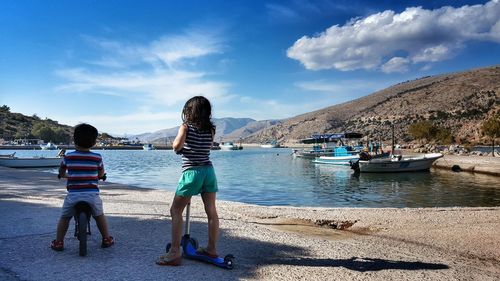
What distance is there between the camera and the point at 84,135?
18.3 feet

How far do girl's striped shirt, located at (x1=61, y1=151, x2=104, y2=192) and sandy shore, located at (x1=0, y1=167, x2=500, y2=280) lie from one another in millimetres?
927

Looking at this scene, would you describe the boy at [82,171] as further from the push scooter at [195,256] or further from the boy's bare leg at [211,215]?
the boy's bare leg at [211,215]

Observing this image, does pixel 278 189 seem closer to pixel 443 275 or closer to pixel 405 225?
pixel 405 225

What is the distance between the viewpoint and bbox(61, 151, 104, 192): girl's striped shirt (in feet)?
18.1

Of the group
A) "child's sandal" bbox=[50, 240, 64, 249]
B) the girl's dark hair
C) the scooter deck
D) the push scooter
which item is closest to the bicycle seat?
"child's sandal" bbox=[50, 240, 64, 249]

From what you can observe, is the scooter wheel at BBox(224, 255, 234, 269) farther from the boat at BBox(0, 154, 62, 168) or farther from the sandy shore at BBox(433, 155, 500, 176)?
the boat at BBox(0, 154, 62, 168)

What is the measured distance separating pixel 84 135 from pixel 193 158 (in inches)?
64.4

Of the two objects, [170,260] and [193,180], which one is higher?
[193,180]

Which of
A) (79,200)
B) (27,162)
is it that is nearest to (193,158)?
(79,200)

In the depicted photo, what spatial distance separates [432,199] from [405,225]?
43.5 ft

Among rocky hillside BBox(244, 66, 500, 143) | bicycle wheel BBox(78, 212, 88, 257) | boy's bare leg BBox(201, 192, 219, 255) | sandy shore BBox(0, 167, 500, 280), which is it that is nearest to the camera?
sandy shore BBox(0, 167, 500, 280)

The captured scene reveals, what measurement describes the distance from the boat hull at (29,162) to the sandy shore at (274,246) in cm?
3149

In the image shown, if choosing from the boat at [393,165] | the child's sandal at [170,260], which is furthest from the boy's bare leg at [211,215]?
the boat at [393,165]

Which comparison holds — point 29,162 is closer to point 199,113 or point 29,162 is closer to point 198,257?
point 198,257
